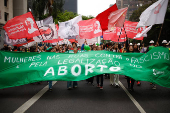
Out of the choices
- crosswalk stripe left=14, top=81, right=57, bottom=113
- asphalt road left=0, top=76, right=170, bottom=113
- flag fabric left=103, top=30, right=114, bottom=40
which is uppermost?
flag fabric left=103, top=30, right=114, bottom=40

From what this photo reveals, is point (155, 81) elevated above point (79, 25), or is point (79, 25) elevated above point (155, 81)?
point (79, 25)

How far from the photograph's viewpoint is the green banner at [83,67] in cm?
680

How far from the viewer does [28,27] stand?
32.2ft

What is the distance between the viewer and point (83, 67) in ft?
23.1

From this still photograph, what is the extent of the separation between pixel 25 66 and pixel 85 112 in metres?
3.29

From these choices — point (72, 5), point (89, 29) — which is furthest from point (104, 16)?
point (72, 5)

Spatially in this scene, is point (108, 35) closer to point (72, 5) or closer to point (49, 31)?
point (49, 31)

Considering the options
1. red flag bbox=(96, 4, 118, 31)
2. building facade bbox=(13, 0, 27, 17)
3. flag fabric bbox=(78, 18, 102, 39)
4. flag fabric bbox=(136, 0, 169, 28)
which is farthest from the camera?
building facade bbox=(13, 0, 27, 17)

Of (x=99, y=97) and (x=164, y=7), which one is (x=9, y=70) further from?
(x=164, y=7)

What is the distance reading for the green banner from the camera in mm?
6801

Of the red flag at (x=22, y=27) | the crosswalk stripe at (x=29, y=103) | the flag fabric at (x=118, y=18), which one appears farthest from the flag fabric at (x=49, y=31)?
the crosswalk stripe at (x=29, y=103)

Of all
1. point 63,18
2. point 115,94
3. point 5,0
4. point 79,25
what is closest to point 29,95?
point 115,94

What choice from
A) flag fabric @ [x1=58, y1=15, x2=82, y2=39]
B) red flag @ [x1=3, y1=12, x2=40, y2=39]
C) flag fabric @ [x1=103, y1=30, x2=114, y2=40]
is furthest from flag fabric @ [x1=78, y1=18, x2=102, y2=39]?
red flag @ [x1=3, y1=12, x2=40, y2=39]

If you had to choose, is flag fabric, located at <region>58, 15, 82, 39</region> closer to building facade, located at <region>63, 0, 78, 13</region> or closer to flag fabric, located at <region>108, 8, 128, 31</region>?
flag fabric, located at <region>108, 8, 128, 31</region>
